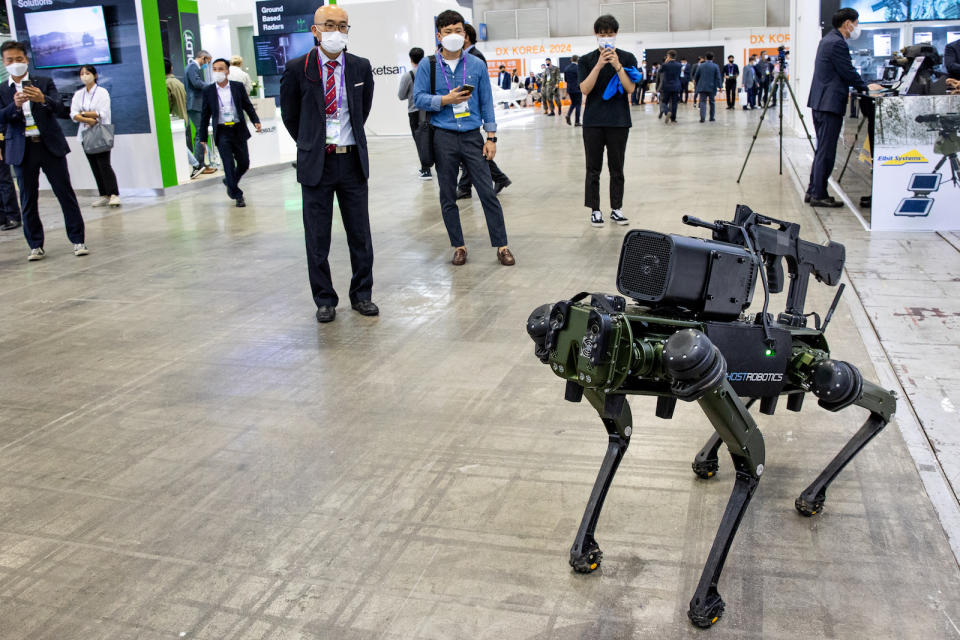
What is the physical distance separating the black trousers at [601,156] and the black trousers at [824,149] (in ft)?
6.24

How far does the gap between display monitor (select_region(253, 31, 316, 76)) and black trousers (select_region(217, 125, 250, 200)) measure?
632 cm

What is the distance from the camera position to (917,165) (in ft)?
21.3

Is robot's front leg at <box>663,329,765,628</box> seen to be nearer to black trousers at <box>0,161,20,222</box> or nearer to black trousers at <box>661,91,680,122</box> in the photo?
black trousers at <box>0,161,20,222</box>

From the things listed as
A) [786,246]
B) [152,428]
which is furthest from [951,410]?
[152,428]

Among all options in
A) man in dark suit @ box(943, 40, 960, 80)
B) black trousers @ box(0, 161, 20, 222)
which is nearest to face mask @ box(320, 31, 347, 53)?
black trousers @ box(0, 161, 20, 222)

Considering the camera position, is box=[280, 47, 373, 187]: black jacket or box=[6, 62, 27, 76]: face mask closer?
box=[280, 47, 373, 187]: black jacket

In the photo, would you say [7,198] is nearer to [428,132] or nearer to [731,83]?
[428,132]

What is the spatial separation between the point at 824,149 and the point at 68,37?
8.85m

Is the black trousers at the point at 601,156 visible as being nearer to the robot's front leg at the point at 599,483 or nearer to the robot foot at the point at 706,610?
the robot's front leg at the point at 599,483

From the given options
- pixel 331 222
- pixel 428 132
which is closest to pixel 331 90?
pixel 331 222

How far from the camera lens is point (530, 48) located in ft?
129

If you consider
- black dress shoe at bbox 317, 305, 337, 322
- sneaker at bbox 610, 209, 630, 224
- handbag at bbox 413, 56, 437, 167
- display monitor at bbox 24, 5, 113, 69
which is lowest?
black dress shoe at bbox 317, 305, 337, 322

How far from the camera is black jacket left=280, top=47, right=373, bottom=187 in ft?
15.7

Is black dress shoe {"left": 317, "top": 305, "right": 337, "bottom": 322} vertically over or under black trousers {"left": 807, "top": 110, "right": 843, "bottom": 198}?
under
